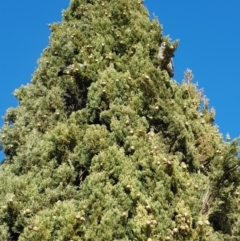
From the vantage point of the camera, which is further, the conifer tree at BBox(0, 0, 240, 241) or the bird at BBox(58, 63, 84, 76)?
the bird at BBox(58, 63, 84, 76)

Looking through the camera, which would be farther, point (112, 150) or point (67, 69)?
point (67, 69)

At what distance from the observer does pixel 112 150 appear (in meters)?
6.01

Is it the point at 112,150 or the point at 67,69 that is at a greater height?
the point at 67,69

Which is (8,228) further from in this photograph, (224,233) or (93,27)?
(93,27)

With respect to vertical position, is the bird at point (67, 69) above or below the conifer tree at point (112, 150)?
above

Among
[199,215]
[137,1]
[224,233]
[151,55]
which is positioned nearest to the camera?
[199,215]

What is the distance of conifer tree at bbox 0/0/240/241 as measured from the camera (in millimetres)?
5398

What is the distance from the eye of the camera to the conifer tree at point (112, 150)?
5.40 meters

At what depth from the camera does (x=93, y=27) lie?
340 inches

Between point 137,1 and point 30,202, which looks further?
point 137,1

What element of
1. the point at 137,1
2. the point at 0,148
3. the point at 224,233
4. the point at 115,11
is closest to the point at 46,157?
the point at 0,148

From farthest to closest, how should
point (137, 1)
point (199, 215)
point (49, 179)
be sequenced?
point (137, 1) → point (49, 179) → point (199, 215)

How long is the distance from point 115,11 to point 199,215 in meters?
4.70

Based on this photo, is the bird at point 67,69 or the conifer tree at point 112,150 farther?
the bird at point 67,69
